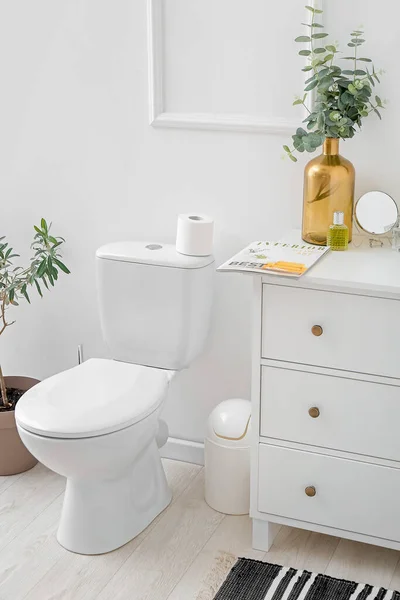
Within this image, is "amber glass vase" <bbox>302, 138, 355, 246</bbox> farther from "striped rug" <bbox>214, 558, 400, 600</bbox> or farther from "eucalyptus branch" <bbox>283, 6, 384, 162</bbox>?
"striped rug" <bbox>214, 558, 400, 600</bbox>

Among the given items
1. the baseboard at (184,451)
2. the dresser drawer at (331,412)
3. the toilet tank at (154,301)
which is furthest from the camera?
the baseboard at (184,451)

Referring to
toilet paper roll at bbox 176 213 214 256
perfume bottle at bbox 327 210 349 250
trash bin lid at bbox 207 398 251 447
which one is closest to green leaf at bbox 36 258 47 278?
toilet paper roll at bbox 176 213 214 256

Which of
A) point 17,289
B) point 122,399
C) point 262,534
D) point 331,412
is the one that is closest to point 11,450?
point 17,289

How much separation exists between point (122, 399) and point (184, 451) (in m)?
0.61

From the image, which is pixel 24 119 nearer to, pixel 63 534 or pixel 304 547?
pixel 63 534

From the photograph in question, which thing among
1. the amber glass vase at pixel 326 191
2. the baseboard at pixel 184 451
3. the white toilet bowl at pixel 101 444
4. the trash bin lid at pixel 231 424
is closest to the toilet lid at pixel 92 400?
the white toilet bowl at pixel 101 444

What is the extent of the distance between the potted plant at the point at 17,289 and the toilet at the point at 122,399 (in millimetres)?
229

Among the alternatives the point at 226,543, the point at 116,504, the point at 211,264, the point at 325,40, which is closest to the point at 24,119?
the point at 211,264

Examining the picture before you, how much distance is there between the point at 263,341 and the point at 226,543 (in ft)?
2.03

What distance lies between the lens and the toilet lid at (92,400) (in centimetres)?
208

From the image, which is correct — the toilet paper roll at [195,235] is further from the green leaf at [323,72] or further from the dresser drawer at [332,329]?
the green leaf at [323,72]

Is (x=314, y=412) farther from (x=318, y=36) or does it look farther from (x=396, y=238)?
(x=318, y=36)

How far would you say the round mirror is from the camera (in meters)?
2.16

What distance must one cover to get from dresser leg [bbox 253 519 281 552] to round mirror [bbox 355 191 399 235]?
32.5 inches
